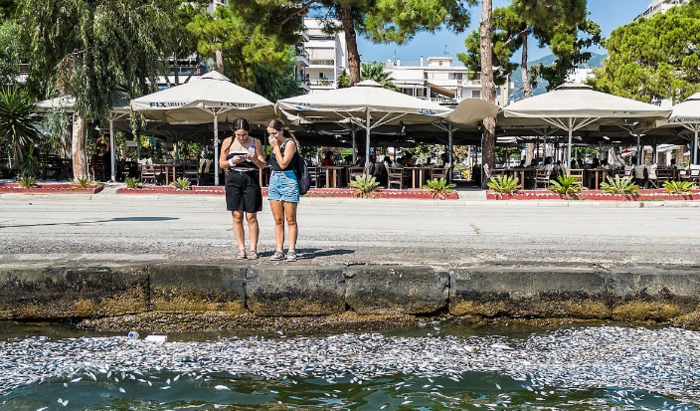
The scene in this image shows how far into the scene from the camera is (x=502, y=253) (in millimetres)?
6844

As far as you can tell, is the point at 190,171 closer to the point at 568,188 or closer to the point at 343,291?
the point at 568,188

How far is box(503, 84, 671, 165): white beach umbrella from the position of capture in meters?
16.4

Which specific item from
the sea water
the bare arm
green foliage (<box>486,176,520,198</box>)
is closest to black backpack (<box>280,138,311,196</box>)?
the bare arm

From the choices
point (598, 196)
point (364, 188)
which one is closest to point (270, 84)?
point (364, 188)

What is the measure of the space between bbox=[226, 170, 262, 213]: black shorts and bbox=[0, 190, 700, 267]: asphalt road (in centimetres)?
53

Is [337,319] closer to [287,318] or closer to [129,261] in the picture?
[287,318]

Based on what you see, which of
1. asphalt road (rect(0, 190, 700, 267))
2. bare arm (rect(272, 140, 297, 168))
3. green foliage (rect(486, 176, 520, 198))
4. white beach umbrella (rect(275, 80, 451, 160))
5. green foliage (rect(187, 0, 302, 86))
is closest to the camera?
bare arm (rect(272, 140, 297, 168))

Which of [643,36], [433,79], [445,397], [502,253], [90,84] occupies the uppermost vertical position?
[433,79]

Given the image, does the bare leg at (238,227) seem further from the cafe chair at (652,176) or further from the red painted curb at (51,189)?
the cafe chair at (652,176)

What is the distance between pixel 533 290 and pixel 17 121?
19.6 m

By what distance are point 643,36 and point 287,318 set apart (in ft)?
134

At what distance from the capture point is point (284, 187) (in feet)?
19.4

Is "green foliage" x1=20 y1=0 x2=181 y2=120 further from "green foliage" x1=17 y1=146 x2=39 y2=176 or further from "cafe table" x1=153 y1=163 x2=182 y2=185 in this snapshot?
"green foliage" x1=17 y1=146 x2=39 y2=176

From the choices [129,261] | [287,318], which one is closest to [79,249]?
[129,261]
